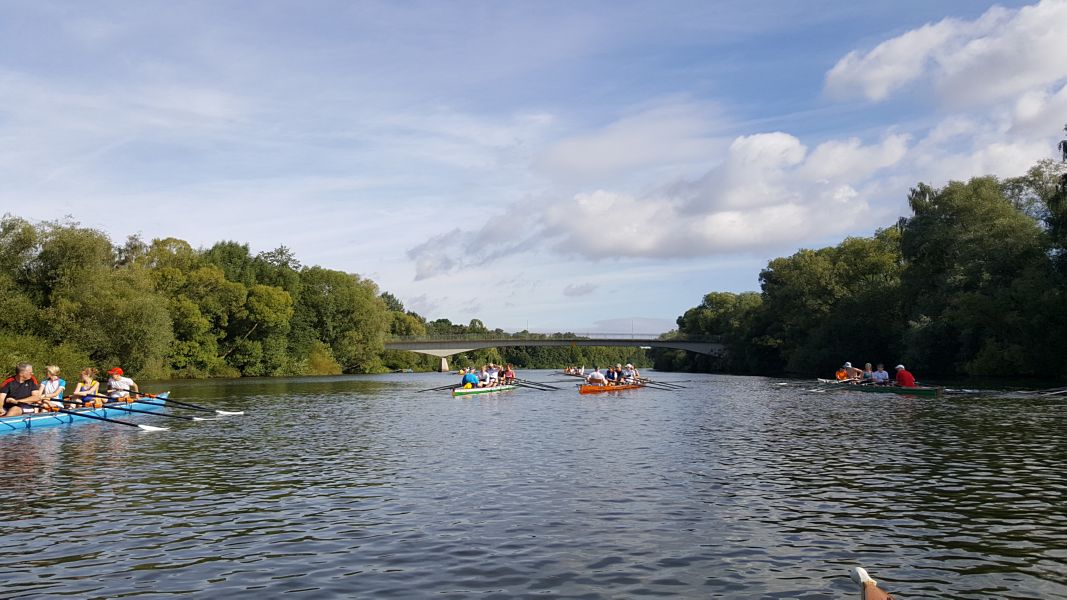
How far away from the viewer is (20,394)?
2514cm

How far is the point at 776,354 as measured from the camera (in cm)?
9600

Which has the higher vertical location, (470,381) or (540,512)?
(470,381)

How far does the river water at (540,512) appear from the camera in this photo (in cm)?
922

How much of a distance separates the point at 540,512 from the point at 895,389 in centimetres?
3271

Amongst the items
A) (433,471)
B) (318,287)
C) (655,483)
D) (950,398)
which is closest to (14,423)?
(433,471)

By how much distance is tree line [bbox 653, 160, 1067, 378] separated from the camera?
153ft

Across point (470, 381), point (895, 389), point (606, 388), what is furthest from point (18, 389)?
point (895, 389)

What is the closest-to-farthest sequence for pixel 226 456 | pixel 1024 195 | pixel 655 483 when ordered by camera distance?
pixel 655 483
pixel 226 456
pixel 1024 195

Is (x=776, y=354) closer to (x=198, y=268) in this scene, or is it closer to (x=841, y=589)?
(x=198, y=268)

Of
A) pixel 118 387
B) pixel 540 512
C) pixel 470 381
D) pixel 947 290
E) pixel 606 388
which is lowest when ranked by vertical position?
pixel 540 512

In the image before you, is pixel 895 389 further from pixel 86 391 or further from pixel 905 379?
pixel 86 391

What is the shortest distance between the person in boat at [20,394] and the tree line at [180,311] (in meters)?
27.1

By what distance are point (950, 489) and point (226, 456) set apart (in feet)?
50.8

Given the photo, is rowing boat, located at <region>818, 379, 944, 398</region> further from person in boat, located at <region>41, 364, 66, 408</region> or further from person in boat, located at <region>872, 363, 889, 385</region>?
person in boat, located at <region>41, 364, 66, 408</region>
